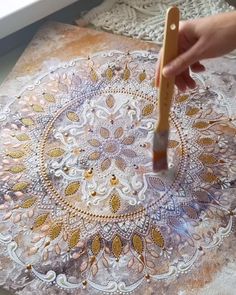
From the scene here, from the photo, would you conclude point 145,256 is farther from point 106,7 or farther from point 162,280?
point 106,7

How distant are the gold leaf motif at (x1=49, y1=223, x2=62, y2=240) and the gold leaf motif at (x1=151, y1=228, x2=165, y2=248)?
0.40ft

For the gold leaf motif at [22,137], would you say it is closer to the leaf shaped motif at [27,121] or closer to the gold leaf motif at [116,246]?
the leaf shaped motif at [27,121]

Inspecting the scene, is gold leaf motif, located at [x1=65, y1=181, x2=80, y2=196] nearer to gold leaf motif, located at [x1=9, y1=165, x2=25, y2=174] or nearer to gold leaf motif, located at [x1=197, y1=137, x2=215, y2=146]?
gold leaf motif, located at [x1=9, y1=165, x2=25, y2=174]

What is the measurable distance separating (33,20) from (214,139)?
1.29 ft

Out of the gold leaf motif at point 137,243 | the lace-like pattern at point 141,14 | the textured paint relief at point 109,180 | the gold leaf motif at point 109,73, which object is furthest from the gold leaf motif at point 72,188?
the lace-like pattern at point 141,14

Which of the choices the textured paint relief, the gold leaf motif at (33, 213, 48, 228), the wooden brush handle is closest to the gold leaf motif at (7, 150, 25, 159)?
the textured paint relief

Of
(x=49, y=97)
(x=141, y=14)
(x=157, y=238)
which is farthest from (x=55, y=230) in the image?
(x=141, y=14)

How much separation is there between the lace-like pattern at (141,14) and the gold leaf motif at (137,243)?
0.38 meters

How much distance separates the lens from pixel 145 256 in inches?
22.6

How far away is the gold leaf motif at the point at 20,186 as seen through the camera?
0.64m

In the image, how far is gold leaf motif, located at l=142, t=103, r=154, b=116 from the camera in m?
0.71

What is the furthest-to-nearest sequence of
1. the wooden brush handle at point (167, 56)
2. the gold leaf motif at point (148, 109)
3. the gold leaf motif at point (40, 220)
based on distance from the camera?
the gold leaf motif at point (148, 109) → the gold leaf motif at point (40, 220) → the wooden brush handle at point (167, 56)

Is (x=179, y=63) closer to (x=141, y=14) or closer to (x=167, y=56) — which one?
(x=167, y=56)

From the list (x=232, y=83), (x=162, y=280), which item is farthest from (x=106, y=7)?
(x=162, y=280)
